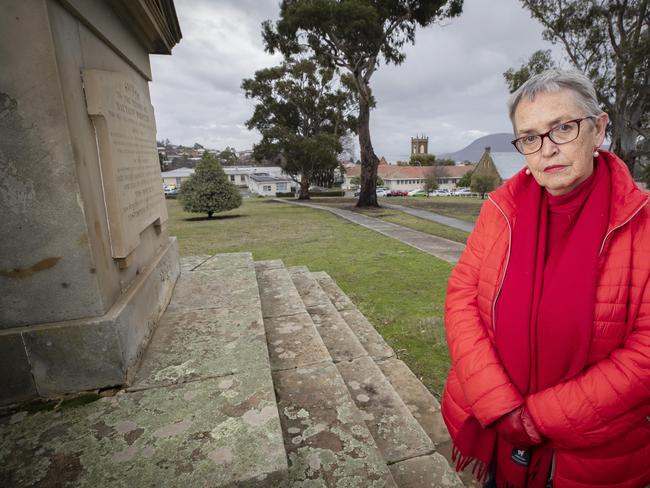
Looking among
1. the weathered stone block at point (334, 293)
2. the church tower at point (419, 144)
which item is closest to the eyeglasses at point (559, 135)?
the weathered stone block at point (334, 293)

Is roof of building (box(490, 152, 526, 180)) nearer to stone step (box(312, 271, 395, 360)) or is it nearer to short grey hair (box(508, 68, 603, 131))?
stone step (box(312, 271, 395, 360))

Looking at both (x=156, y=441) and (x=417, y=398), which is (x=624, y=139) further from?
(x=156, y=441)

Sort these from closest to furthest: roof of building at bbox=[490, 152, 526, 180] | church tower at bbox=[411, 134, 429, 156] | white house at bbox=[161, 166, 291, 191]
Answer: roof of building at bbox=[490, 152, 526, 180] → white house at bbox=[161, 166, 291, 191] → church tower at bbox=[411, 134, 429, 156]

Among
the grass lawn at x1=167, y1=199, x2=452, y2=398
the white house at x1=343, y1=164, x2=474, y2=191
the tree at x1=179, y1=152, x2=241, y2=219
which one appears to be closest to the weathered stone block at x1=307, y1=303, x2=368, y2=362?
the grass lawn at x1=167, y1=199, x2=452, y2=398

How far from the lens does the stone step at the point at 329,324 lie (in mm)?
2973

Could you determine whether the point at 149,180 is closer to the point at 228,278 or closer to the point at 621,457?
the point at 228,278

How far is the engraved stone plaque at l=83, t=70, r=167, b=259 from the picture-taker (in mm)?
2043

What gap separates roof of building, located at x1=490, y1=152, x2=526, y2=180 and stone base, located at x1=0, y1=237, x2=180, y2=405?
61.4m

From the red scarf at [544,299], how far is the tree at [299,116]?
28965 mm

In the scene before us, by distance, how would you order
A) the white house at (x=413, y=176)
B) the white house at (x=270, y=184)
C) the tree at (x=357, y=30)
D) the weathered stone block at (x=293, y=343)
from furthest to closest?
the white house at (x=413, y=176), the white house at (x=270, y=184), the tree at (x=357, y=30), the weathered stone block at (x=293, y=343)

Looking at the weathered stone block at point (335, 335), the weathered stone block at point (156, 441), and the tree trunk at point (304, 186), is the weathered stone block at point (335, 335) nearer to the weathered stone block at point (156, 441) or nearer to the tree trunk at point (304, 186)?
the weathered stone block at point (156, 441)

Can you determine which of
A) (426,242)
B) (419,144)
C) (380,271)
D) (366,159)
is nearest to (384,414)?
(380,271)

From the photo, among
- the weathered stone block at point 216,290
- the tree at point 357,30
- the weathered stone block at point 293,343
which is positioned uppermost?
the tree at point 357,30

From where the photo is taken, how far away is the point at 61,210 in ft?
5.81
